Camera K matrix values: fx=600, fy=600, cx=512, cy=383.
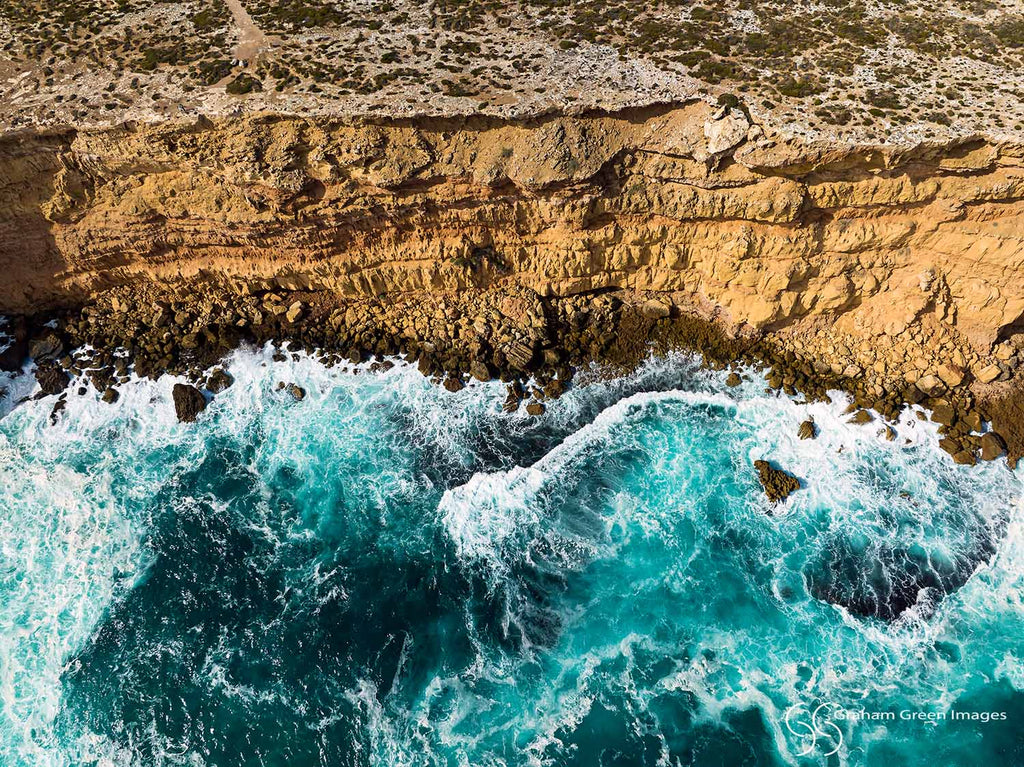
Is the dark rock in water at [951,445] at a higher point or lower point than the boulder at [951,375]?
lower

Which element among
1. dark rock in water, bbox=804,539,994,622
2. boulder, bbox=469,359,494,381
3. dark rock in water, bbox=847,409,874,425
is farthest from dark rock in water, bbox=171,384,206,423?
dark rock in water, bbox=847,409,874,425

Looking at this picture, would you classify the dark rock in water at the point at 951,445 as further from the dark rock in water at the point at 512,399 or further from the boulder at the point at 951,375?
the dark rock in water at the point at 512,399

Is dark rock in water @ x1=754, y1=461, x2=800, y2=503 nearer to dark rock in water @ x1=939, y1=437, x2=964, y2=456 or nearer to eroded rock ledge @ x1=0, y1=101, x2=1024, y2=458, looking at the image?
eroded rock ledge @ x1=0, y1=101, x2=1024, y2=458

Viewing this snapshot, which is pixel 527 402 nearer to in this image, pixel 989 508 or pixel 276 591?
pixel 276 591

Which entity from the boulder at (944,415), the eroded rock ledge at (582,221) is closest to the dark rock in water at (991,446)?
the boulder at (944,415)

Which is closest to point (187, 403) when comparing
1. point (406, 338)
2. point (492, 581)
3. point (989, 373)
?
point (406, 338)

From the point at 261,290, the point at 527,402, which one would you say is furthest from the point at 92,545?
the point at 527,402

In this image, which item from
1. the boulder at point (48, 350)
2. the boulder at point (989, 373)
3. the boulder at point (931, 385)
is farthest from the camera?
the boulder at point (48, 350)
